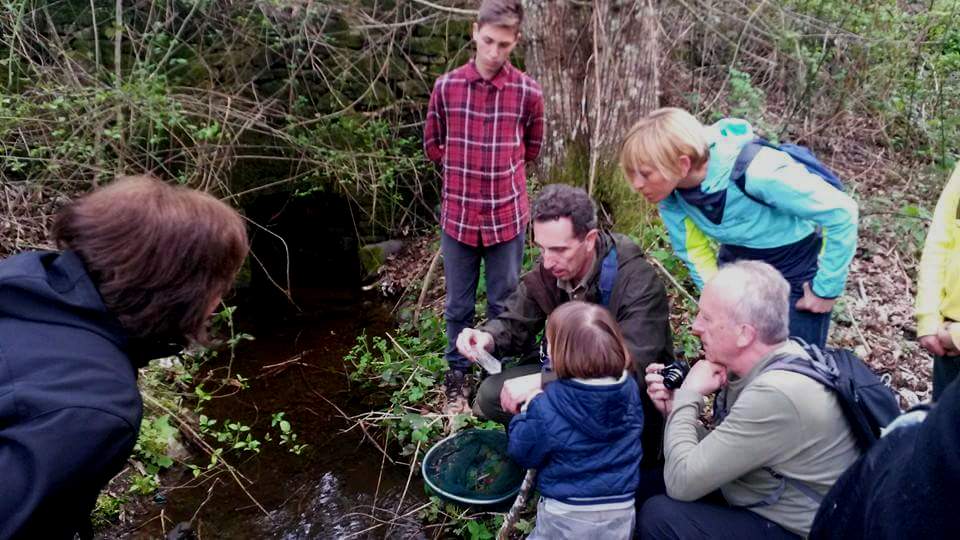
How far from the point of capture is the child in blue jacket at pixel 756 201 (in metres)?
2.39

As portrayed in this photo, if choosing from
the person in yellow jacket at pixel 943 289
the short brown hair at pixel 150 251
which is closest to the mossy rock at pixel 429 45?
the person in yellow jacket at pixel 943 289

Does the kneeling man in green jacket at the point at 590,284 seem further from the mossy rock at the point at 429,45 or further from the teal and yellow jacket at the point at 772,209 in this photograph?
the mossy rock at the point at 429,45

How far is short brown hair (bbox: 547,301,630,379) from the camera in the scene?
220cm

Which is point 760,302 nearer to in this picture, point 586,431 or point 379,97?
point 586,431

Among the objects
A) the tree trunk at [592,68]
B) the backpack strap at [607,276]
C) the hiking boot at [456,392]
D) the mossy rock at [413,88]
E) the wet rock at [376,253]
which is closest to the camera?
the backpack strap at [607,276]

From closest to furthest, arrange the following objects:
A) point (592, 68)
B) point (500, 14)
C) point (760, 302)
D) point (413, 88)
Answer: point (760, 302), point (500, 14), point (592, 68), point (413, 88)

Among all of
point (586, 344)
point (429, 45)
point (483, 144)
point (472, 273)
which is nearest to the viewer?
point (586, 344)

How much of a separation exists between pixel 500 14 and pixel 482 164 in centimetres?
80

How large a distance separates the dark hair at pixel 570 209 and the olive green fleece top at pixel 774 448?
2.71 feet

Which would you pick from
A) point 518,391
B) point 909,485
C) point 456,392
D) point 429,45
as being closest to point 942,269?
point 518,391

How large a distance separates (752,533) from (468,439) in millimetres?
1409

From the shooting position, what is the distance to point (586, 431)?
2.26m

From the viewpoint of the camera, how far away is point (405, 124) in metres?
6.52

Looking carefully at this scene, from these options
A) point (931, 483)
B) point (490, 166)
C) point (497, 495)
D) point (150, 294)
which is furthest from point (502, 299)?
point (931, 483)
